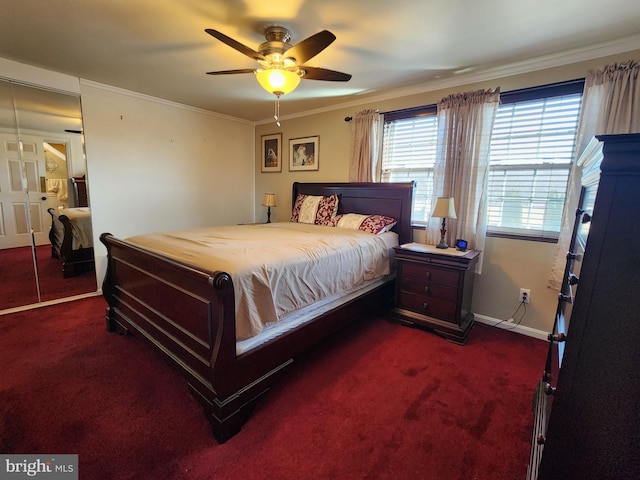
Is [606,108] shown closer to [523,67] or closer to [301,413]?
[523,67]

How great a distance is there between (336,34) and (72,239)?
343cm

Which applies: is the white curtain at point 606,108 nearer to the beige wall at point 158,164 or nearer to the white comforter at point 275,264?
the white comforter at point 275,264

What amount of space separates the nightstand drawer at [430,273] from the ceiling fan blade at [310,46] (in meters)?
1.89

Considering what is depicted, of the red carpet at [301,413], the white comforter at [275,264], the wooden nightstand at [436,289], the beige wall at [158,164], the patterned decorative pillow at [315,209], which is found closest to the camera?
the red carpet at [301,413]

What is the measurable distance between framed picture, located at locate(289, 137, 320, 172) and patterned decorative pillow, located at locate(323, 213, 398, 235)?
3.49 ft

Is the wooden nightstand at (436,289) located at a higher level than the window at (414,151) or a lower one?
lower

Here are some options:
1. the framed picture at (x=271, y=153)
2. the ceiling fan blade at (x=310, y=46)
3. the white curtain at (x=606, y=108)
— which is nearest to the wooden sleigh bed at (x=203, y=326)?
the ceiling fan blade at (x=310, y=46)

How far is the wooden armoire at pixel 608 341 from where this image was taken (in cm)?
73

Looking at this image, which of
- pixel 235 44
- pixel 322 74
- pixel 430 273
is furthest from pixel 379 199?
pixel 235 44

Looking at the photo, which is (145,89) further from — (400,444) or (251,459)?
(400,444)

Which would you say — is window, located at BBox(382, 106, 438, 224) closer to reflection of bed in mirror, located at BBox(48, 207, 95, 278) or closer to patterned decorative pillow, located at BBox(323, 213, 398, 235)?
patterned decorative pillow, located at BBox(323, 213, 398, 235)

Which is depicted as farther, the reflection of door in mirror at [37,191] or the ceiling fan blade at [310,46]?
the reflection of door in mirror at [37,191]

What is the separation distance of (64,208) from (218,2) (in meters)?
2.77

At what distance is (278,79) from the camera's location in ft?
6.57
